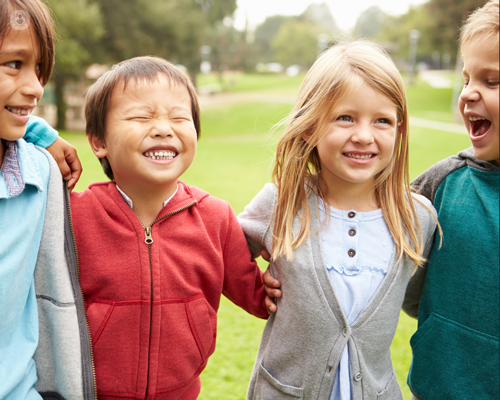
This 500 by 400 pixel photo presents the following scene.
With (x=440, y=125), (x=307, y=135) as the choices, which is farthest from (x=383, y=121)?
(x=440, y=125)

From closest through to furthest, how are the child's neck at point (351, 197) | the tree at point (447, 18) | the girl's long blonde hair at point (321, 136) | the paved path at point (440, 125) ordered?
the girl's long blonde hair at point (321, 136) → the child's neck at point (351, 197) → the paved path at point (440, 125) → the tree at point (447, 18)

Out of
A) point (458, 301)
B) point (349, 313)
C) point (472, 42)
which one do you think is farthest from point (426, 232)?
point (472, 42)

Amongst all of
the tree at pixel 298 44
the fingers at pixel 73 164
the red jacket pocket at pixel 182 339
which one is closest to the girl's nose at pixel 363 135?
the red jacket pocket at pixel 182 339

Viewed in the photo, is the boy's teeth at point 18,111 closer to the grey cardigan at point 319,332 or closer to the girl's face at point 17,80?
the girl's face at point 17,80

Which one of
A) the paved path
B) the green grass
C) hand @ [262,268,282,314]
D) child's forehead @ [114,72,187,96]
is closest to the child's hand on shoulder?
hand @ [262,268,282,314]

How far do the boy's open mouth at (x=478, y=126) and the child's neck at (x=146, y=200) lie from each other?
3.93 ft

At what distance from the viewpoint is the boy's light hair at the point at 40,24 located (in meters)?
1.50

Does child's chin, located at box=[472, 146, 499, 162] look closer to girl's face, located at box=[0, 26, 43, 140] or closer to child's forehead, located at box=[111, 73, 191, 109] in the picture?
child's forehead, located at box=[111, 73, 191, 109]

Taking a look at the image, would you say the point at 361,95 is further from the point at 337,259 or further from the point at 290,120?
the point at 337,259

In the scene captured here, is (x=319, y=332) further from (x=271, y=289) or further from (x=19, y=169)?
(x=19, y=169)

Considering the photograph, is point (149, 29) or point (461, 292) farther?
point (149, 29)

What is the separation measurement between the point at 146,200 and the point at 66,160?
36 centimetres

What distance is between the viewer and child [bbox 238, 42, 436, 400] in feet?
5.98

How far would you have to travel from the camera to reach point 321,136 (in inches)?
75.1
